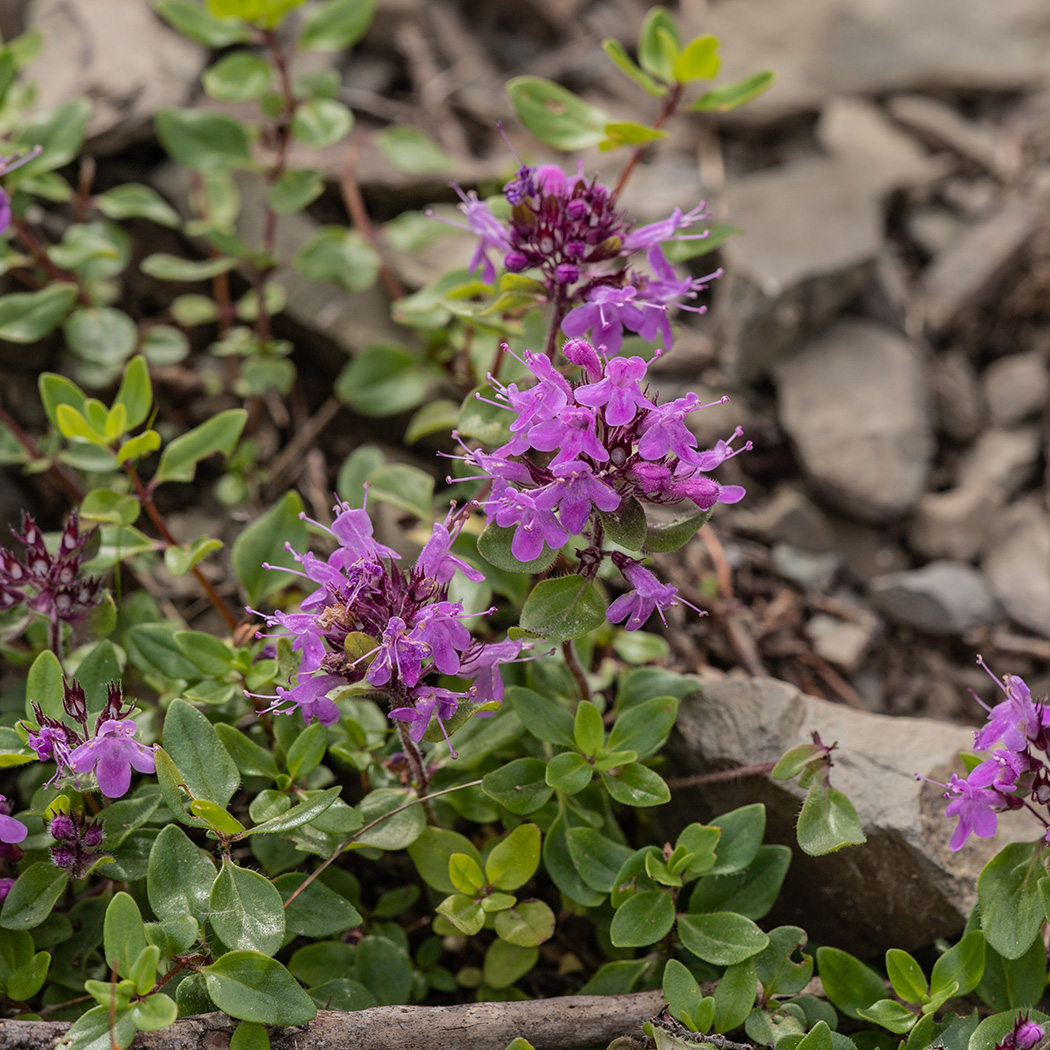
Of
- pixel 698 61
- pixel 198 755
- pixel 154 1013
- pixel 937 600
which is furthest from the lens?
pixel 937 600

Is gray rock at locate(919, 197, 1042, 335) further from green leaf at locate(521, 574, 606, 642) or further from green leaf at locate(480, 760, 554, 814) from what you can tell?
green leaf at locate(480, 760, 554, 814)

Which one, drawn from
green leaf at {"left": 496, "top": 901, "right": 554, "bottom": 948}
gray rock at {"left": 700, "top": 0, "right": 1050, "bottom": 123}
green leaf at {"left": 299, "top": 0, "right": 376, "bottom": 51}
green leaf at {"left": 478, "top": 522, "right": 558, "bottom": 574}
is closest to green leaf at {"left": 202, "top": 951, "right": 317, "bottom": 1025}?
green leaf at {"left": 496, "top": 901, "right": 554, "bottom": 948}

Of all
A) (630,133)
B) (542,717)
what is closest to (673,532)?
(542,717)

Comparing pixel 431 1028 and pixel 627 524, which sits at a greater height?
pixel 627 524

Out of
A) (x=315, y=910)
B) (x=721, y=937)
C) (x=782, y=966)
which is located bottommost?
(x=782, y=966)

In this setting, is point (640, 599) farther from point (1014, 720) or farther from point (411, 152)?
point (411, 152)

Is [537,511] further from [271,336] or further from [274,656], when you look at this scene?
[271,336]
